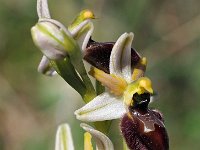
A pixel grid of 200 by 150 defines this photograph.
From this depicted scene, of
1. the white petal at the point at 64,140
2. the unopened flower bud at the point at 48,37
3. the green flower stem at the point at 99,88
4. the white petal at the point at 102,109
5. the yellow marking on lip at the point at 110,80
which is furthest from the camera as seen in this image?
the white petal at the point at 64,140

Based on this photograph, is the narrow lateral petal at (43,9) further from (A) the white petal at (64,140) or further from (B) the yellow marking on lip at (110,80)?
(A) the white petal at (64,140)

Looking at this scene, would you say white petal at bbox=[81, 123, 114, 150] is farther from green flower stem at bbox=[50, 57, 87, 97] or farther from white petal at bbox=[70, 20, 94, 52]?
white petal at bbox=[70, 20, 94, 52]

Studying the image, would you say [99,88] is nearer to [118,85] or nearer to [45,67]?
[118,85]

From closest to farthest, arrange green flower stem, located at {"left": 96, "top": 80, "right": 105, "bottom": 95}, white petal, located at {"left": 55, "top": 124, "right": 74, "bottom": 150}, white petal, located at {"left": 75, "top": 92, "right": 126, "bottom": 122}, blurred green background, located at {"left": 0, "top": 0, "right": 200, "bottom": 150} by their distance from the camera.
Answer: white petal, located at {"left": 75, "top": 92, "right": 126, "bottom": 122}
green flower stem, located at {"left": 96, "top": 80, "right": 105, "bottom": 95}
white petal, located at {"left": 55, "top": 124, "right": 74, "bottom": 150}
blurred green background, located at {"left": 0, "top": 0, "right": 200, "bottom": 150}

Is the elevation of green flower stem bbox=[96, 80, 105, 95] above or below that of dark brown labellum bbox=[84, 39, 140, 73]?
below

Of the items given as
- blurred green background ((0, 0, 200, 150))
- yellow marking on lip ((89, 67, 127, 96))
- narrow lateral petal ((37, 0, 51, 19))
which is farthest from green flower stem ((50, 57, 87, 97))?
blurred green background ((0, 0, 200, 150))

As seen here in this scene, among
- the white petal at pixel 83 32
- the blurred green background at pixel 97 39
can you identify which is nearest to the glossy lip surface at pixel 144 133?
the white petal at pixel 83 32
